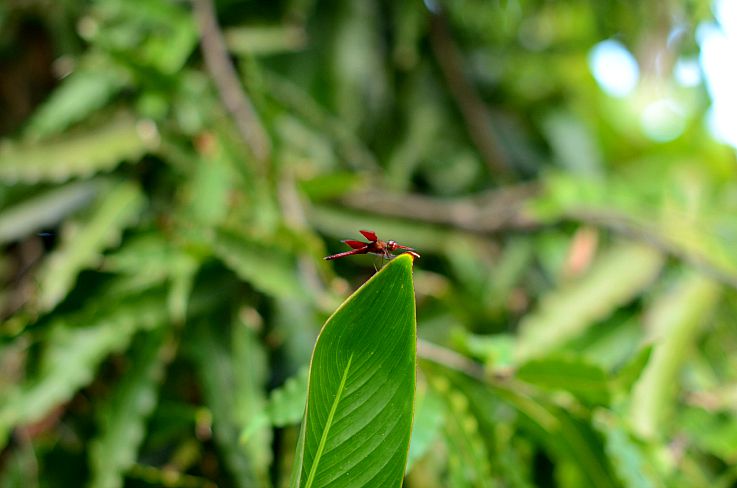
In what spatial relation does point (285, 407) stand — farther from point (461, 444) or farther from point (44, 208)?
point (44, 208)

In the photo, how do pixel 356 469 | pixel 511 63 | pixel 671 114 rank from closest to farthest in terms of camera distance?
pixel 356 469
pixel 511 63
pixel 671 114

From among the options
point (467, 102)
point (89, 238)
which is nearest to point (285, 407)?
point (89, 238)

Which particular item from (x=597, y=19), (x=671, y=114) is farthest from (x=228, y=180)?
(x=671, y=114)

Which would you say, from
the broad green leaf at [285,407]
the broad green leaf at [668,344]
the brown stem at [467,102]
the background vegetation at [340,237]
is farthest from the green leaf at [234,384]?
the brown stem at [467,102]

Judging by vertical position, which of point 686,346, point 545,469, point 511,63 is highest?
point 511,63

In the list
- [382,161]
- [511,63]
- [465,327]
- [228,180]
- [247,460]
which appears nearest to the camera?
[247,460]

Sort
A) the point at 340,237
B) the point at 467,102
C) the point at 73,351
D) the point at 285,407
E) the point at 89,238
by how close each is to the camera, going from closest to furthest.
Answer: the point at 285,407
the point at 73,351
the point at 89,238
the point at 340,237
the point at 467,102

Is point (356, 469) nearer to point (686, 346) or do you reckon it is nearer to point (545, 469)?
point (545, 469)
